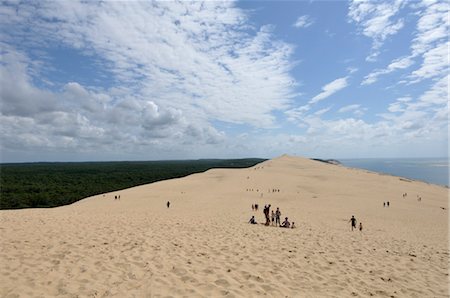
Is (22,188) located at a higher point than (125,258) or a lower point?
lower

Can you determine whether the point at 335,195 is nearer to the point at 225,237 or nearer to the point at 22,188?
the point at 225,237

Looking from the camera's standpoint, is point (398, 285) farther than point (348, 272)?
No

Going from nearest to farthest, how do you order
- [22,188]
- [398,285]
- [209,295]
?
[209,295] → [398,285] → [22,188]

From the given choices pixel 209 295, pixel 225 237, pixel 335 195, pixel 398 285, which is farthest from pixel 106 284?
pixel 335 195

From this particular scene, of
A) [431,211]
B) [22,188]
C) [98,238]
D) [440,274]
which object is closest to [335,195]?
[431,211]

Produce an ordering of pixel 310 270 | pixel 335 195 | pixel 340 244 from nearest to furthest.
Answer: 1. pixel 310 270
2. pixel 340 244
3. pixel 335 195

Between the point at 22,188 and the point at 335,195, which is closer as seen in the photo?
the point at 335,195

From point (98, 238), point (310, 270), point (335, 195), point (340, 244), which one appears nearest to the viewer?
point (310, 270)

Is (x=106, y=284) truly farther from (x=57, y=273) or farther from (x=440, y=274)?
(x=440, y=274)

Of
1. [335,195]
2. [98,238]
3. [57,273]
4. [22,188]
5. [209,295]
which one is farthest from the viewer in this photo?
[22,188]
